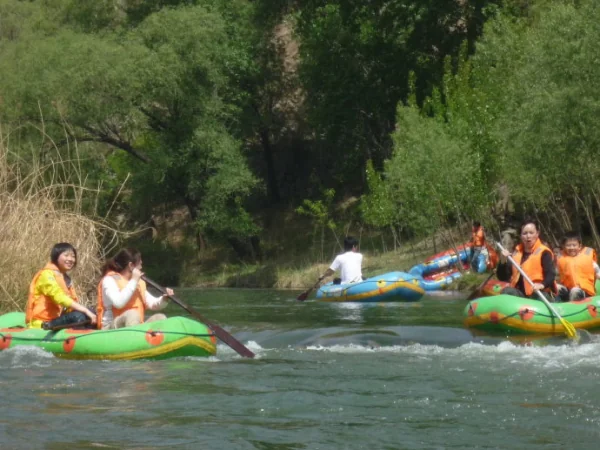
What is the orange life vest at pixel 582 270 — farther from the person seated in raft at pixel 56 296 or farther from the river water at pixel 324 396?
the person seated in raft at pixel 56 296

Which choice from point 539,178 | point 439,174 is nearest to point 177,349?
point 539,178

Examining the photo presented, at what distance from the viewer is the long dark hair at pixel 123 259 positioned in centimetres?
1139

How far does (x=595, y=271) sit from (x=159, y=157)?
2184 cm

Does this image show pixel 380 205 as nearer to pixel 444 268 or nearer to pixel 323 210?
pixel 444 268

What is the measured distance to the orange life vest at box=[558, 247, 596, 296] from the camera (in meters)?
14.3

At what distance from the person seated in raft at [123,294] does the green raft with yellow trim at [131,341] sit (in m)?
0.24

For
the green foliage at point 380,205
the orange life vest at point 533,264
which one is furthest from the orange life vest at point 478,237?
the orange life vest at point 533,264

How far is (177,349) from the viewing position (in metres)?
11.4

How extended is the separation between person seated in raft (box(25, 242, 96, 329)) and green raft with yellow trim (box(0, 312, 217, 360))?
0.21m

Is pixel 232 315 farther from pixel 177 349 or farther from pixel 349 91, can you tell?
pixel 349 91

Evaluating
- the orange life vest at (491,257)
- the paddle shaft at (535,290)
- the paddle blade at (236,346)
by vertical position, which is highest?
the orange life vest at (491,257)

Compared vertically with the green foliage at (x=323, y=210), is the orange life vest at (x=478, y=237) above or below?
below

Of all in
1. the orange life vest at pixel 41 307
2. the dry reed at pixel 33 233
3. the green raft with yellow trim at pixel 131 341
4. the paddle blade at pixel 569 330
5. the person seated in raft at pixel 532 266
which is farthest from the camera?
the dry reed at pixel 33 233

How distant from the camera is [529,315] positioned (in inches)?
521
